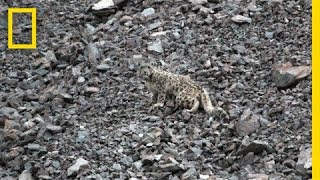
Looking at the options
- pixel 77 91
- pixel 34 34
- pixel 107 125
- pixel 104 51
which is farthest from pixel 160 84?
pixel 34 34

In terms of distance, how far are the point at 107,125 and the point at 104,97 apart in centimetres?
139

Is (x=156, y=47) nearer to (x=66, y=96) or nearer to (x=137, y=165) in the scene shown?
(x=66, y=96)

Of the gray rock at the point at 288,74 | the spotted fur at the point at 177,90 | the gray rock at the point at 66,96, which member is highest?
the gray rock at the point at 288,74

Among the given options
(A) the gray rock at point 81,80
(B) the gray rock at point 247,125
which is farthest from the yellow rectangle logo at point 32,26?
(B) the gray rock at point 247,125

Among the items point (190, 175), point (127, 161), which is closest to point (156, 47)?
point (127, 161)

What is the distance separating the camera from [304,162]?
11.4 metres

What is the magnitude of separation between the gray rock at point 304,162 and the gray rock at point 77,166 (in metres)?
3.50

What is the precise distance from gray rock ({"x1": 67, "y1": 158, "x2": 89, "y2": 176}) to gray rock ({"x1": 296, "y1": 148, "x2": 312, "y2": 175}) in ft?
11.5

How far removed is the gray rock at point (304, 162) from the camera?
1122 centimetres

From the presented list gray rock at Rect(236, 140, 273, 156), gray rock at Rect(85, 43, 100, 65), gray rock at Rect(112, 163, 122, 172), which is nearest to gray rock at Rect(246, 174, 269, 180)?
gray rock at Rect(236, 140, 273, 156)

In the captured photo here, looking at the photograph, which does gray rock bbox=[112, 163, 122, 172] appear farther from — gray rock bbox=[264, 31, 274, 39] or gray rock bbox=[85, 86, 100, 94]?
gray rock bbox=[264, 31, 274, 39]

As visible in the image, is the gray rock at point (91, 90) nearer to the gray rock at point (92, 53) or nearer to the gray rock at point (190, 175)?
the gray rock at point (92, 53)

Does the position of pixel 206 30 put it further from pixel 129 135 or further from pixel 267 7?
pixel 129 135

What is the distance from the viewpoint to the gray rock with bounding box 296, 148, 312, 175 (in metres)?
11.2
